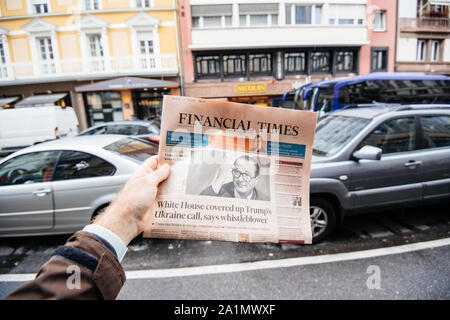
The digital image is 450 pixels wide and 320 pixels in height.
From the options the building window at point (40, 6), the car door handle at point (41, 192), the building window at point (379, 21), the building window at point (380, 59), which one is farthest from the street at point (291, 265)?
the building window at point (379, 21)

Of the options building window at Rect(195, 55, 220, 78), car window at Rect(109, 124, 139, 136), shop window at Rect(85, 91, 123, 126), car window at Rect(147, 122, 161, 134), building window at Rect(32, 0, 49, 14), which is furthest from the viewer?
building window at Rect(195, 55, 220, 78)

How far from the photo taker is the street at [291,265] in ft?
6.98

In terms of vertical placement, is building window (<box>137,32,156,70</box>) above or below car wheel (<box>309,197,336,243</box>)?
above

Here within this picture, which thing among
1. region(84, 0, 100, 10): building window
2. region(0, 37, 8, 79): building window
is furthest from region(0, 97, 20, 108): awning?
region(84, 0, 100, 10): building window

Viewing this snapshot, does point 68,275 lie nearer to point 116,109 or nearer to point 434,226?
point 434,226

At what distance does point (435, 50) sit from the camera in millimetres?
17609

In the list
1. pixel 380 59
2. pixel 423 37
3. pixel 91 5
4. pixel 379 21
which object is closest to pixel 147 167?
pixel 91 5

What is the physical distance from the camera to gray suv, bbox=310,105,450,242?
9.11 feet

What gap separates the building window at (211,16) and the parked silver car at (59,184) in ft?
47.7

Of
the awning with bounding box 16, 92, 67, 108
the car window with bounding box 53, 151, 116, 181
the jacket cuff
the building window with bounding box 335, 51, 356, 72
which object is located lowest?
the car window with bounding box 53, 151, 116, 181

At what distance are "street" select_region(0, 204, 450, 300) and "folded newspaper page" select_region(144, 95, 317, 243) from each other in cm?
132

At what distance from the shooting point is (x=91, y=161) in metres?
2.86

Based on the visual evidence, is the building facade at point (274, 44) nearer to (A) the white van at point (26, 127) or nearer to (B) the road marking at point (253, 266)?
(A) the white van at point (26, 127)

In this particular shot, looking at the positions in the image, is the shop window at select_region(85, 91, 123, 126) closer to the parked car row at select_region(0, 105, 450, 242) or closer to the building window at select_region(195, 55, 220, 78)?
the building window at select_region(195, 55, 220, 78)
